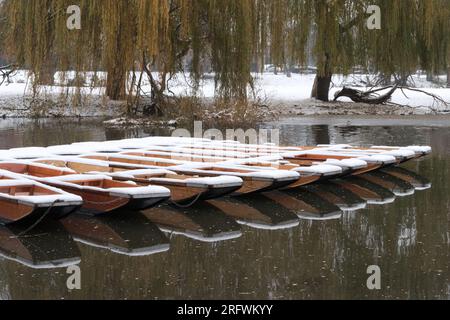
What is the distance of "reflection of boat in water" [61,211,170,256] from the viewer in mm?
7238

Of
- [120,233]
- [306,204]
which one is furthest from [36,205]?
[306,204]

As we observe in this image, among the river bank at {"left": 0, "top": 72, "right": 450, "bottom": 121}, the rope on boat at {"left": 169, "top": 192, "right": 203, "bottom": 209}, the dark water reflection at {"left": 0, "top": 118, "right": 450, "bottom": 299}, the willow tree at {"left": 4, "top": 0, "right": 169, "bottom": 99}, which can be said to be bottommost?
the dark water reflection at {"left": 0, "top": 118, "right": 450, "bottom": 299}

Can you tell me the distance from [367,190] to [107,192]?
394 cm

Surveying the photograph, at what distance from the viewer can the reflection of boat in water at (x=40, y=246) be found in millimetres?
6695

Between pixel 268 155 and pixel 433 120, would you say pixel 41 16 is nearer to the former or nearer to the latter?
pixel 268 155

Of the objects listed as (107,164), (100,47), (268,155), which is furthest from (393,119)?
(107,164)

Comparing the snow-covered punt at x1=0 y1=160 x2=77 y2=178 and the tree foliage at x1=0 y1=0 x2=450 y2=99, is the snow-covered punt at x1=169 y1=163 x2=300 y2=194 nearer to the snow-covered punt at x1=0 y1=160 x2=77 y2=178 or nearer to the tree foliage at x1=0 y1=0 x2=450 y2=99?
the snow-covered punt at x1=0 y1=160 x2=77 y2=178

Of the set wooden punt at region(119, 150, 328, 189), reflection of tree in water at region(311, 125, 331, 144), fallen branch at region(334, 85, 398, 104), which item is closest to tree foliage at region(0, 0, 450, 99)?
reflection of tree in water at region(311, 125, 331, 144)

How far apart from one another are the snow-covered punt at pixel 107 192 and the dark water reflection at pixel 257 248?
0.18 m

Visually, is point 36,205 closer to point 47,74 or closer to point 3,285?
point 3,285

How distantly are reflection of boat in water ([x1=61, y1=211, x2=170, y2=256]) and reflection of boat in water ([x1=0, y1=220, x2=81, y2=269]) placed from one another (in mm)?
172

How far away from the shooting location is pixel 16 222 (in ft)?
25.3

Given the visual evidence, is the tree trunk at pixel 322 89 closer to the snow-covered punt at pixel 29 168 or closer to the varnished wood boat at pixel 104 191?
the snow-covered punt at pixel 29 168

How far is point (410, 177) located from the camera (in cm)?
1189
